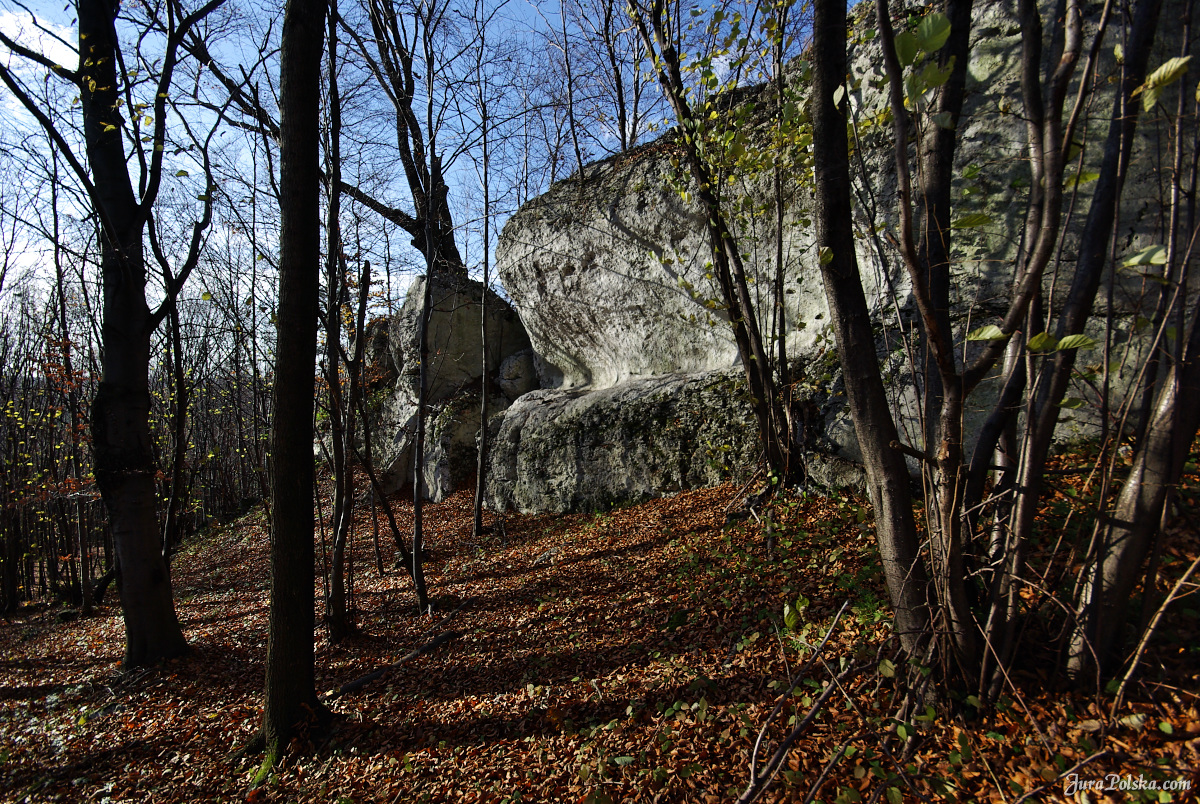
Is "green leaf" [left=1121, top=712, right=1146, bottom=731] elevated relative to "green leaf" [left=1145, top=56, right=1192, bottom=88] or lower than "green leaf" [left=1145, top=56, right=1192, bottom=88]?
lower

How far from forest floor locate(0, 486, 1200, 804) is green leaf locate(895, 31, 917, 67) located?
2.19 m

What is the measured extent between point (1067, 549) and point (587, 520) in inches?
244

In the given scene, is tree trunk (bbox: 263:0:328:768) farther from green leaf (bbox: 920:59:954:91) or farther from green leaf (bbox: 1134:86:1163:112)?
green leaf (bbox: 1134:86:1163:112)

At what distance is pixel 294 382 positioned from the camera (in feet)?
12.1

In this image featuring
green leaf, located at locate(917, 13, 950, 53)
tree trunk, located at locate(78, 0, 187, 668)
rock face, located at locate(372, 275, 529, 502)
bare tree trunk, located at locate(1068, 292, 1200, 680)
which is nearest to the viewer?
green leaf, located at locate(917, 13, 950, 53)

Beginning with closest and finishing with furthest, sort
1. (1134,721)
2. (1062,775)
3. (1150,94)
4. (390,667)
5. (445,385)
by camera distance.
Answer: (1150,94), (1062,775), (1134,721), (390,667), (445,385)

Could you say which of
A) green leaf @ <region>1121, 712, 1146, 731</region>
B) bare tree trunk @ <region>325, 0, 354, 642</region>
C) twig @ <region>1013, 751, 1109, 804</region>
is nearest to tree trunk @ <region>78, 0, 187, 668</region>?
bare tree trunk @ <region>325, 0, 354, 642</region>

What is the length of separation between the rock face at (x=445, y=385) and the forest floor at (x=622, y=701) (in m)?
5.98

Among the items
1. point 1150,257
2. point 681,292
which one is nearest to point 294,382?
point 1150,257

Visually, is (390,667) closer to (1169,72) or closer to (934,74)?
(934,74)

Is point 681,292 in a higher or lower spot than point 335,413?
higher

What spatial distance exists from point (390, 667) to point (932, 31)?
5776mm

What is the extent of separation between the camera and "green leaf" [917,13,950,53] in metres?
1.54

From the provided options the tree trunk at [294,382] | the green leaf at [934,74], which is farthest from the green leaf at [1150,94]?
the tree trunk at [294,382]
